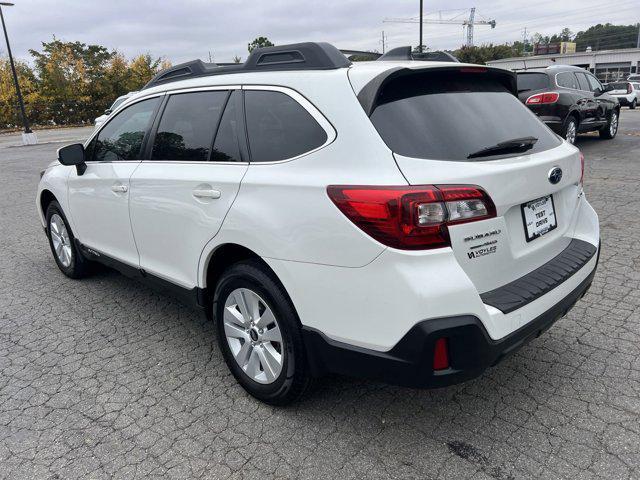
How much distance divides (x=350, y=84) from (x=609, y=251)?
375 centimetres

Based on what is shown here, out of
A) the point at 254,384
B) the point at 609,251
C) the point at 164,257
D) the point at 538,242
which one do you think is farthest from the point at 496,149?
the point at 609,251

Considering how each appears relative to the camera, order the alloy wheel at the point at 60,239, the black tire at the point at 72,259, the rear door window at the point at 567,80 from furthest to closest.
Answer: the rear door window at the point at 567,80 → the alloy wheel at the point at 60,239 → the black tire at the point at 72,259

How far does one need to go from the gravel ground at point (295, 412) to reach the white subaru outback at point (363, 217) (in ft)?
1.10

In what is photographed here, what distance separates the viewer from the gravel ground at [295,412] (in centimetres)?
232

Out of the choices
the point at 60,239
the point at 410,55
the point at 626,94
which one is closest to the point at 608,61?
the point at 626,94

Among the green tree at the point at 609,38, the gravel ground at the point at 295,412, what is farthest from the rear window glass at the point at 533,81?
the green tree at the point at 609,38

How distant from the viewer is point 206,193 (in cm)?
279

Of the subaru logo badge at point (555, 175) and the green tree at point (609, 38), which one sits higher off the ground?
the green tree at point (609, 38)

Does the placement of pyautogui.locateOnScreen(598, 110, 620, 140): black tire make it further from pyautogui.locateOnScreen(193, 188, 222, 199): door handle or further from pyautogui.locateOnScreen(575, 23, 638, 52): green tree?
pyautogui.locateOnScreen(575, 23, 638, 52): green tree

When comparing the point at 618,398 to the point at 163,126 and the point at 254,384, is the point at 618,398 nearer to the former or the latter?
the point at 254,384

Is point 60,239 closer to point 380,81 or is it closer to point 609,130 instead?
point 380,81

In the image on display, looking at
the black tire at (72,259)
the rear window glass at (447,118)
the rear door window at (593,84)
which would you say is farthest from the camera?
the rear door window at (593,84)

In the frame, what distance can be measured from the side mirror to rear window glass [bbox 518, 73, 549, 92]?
356 inches

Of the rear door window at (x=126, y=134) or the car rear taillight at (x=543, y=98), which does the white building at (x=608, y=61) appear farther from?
the rear door window at (x=126, y=134)
